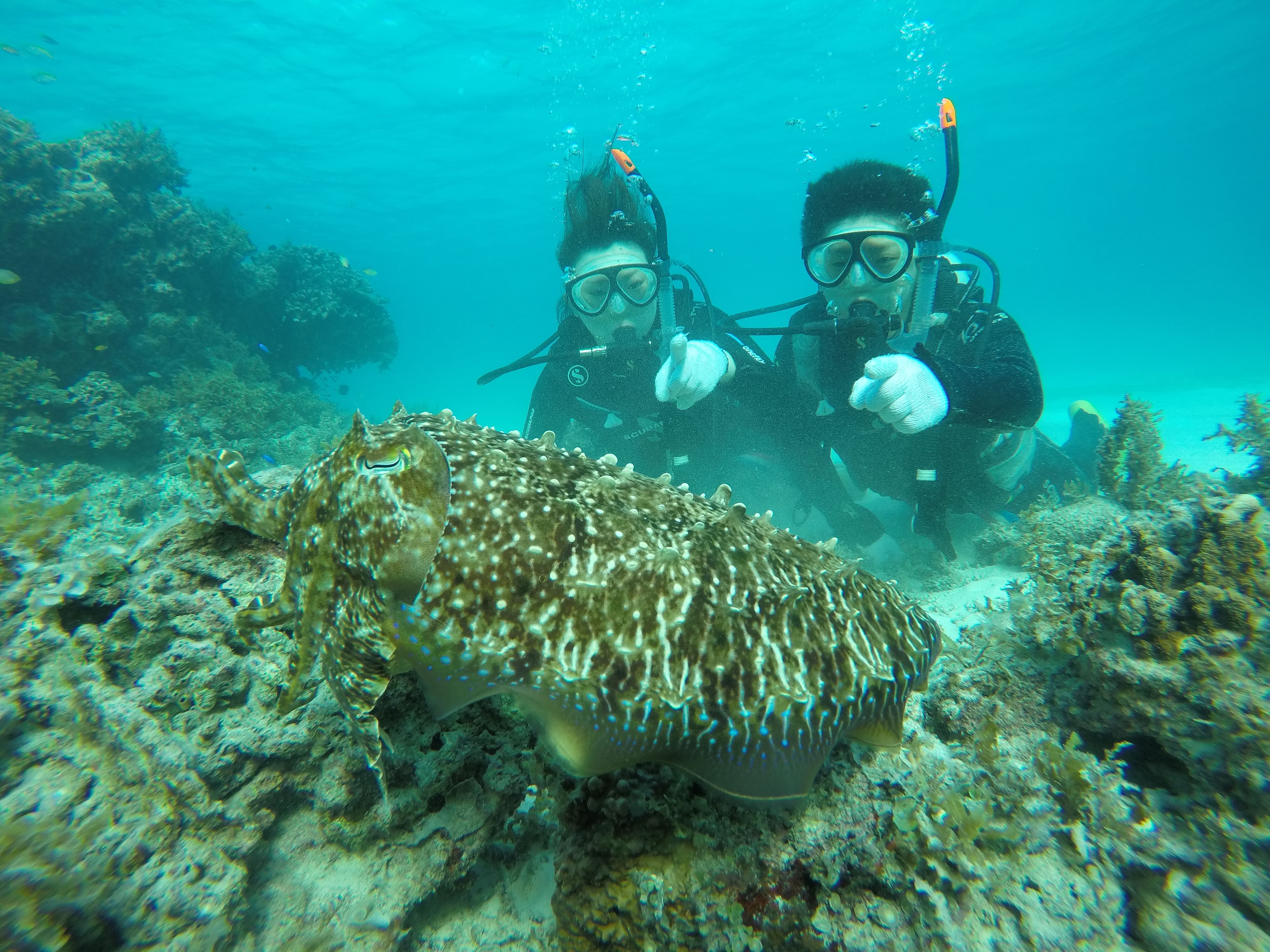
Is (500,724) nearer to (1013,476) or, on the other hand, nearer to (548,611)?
(548,611)

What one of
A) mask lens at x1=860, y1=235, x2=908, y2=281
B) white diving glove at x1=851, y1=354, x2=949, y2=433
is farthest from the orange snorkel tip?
white diving glove at x1=851, y1=354, x2=949, y2=433

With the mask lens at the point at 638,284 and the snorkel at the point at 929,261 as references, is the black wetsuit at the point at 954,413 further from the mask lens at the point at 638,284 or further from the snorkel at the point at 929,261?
the mask lens at the point at 638,284

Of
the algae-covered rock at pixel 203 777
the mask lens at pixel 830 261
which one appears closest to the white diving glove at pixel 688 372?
the mask lens at pixel 830 261

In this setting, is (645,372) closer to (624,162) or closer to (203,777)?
(624,162)

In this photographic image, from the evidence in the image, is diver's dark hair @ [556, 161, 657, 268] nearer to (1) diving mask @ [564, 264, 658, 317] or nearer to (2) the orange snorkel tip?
(2) the orange snorkel tip

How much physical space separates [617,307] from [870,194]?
4370mm

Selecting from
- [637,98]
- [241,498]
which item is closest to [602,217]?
[241,498]

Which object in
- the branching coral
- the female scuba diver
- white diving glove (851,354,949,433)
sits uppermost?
the branching coral

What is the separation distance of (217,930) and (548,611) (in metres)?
1.56

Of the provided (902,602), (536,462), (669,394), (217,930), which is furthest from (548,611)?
(669,394)

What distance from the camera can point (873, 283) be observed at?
6.90m

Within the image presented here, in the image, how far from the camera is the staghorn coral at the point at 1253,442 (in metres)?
4.95

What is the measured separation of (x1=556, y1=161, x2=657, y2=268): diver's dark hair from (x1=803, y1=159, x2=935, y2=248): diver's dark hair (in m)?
3.50

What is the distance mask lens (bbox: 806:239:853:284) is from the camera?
22.5 ft
